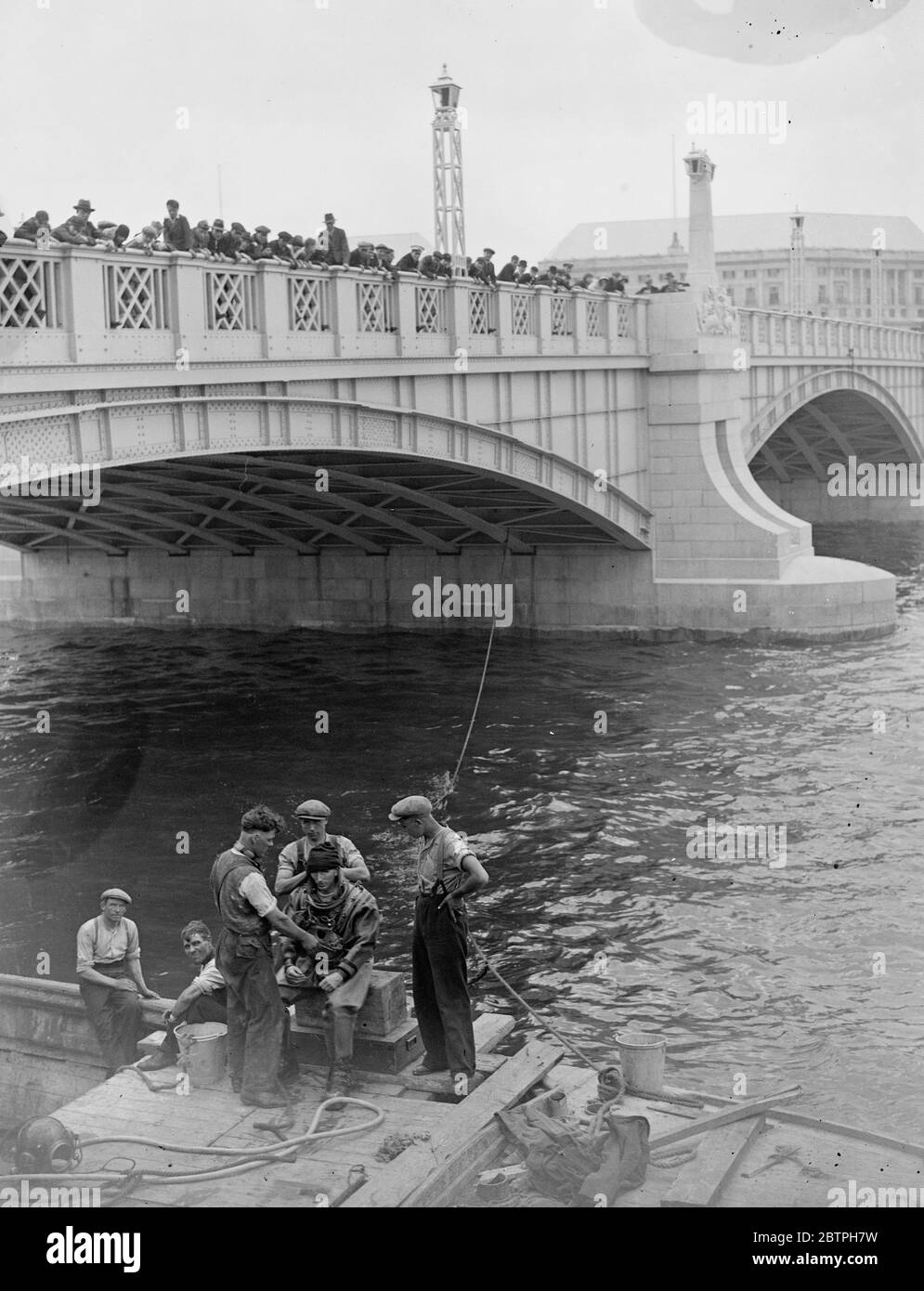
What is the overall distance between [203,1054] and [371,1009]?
948mm

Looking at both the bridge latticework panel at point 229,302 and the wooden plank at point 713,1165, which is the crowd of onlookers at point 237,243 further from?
the wooden plank at point 713,1165

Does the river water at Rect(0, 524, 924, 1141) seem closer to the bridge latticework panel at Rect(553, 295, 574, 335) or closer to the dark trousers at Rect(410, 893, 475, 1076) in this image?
the dark trousers at Rect(410, 893, 475, 1076)

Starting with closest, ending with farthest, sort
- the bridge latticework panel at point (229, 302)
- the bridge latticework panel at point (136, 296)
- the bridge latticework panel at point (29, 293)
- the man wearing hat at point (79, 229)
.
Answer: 1. the bridge latticework panel at point (29, 293)
2. the man wearing hat at point (79, 229)
3. the bridge latticework panel at point (136, 296)
4. the bridge latticework panel at point (229, 302)

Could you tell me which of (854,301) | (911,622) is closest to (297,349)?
(911,622)

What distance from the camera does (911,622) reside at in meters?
32.2

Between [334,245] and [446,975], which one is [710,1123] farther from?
[334,245]

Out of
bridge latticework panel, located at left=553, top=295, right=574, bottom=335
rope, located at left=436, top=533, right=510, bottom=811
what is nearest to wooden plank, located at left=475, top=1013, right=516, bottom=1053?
rope, located at left=436, top=533, right=510, bottom=811

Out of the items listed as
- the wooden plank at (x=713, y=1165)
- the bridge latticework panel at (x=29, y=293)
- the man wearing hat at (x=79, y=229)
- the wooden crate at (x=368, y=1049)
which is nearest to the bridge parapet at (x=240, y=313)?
the bridge latticework panel at (x=29, y=293)

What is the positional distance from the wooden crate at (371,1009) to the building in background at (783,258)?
68115mm

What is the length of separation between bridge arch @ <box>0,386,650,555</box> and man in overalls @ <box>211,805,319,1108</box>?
20.9 ft

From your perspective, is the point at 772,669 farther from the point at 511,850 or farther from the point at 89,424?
the point at 89,424

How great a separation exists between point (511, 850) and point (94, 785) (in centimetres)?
674

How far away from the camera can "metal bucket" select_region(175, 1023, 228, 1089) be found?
29.2 feet

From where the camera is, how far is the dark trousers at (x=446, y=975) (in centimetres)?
885
